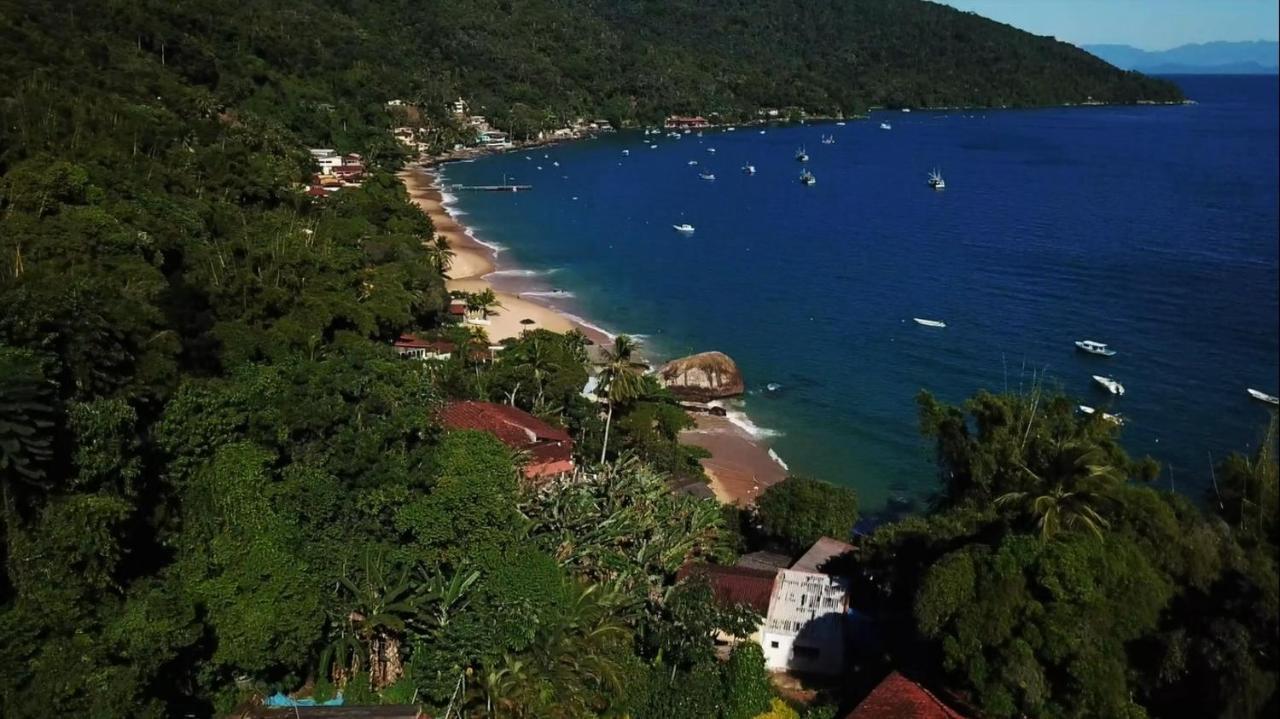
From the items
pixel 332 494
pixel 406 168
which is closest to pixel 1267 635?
pixel 332 494

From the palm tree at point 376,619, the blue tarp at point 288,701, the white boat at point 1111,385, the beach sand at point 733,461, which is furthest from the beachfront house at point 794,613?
the white boat at point 1111,385

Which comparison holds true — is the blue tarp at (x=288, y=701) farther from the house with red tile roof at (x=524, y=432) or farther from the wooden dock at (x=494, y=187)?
the wooden dock at (x=494, y=187)

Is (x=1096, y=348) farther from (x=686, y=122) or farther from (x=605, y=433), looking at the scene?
(x=686, y=122)

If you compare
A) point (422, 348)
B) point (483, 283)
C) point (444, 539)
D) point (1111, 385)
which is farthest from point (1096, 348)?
point (444, 539)

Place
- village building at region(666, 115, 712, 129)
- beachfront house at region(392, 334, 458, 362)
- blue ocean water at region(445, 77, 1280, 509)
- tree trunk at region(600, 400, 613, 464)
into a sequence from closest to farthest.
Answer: tree trunk at region(600, 400, 613, 464)
blue ocean water at region(445, 77, 1280, 509)
beachfront house at region(392, 334, 458, 362)
village building at region(666, 115, 712, 129)

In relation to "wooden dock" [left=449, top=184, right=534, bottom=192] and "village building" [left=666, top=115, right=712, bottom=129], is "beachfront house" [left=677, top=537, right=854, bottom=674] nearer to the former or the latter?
"wooden dock" [left=449, top=184, right=534, bottom=192]

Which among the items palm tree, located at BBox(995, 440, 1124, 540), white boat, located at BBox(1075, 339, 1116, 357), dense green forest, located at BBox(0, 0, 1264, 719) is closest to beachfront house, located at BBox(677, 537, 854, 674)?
dense green forest, located at BBox(0, 0, 1264, 719)
